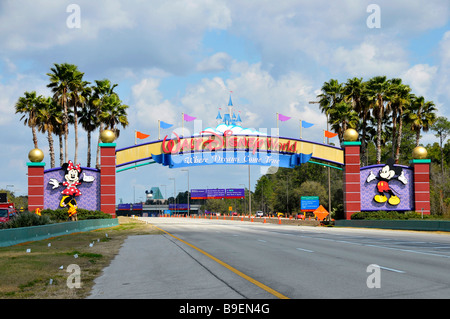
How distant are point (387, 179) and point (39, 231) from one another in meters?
36.4

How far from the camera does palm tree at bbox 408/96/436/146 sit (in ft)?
204

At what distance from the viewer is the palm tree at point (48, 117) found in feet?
201

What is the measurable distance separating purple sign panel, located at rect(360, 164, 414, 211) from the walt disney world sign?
5.29 metres

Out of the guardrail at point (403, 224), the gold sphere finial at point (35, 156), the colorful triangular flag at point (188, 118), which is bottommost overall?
the guardrail at point (403, 224)

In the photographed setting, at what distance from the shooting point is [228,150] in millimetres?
58875

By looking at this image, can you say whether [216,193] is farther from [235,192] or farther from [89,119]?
[89,119]

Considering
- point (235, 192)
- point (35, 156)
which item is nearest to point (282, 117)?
point (35, 156)

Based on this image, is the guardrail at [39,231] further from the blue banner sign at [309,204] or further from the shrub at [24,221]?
the blue banner sign at [309,204]

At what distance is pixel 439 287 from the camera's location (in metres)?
10.4

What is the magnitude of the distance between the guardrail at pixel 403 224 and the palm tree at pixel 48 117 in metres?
34.7

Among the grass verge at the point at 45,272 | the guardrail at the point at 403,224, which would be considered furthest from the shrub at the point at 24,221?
the guardrail at the point at 403,224

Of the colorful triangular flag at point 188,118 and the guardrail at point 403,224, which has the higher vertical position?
the colorful triangular flag at point 188,118
